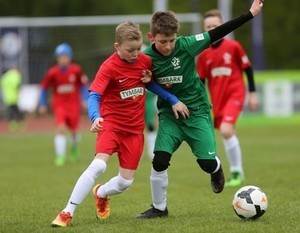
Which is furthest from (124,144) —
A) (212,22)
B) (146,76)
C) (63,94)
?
(63,94)

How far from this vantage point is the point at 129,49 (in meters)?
8.01

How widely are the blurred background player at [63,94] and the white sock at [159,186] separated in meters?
7.68

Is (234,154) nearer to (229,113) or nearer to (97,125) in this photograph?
(229,113)

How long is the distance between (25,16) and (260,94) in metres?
20.4

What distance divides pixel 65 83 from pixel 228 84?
525 centimetres

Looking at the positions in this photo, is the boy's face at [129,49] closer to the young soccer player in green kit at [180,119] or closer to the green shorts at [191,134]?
the young soccer player in green kit at [180,119]

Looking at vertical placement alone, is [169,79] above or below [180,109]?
above

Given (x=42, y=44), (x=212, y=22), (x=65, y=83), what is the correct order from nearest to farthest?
(x=212, y=22), (x=65, y=83), (x=42, y=44)

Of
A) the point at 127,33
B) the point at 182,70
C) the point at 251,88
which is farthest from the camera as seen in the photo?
the point at 251,88

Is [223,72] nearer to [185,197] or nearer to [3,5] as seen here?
[185,197]

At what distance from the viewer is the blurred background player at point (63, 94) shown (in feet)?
53.0

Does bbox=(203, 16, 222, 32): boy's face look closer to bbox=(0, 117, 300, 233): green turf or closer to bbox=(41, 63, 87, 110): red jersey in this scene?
bbox=(0, 117, 300, 233): green turf

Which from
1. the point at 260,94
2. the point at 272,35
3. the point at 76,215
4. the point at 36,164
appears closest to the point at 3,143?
the point at 36,164

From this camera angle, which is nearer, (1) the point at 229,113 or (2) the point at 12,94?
(1) the point at 229,113
